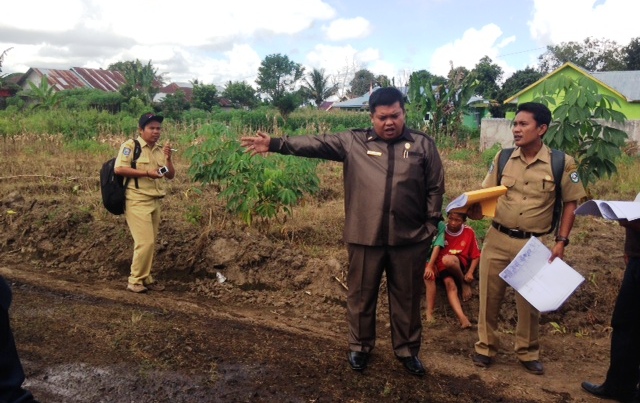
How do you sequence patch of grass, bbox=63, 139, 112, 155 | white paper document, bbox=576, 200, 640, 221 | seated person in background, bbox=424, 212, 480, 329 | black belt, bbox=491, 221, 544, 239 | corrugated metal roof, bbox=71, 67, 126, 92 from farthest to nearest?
corrugated metal roof, bbox=71, 67, 126, 92, patch of grass, bbox=63, 139, 112, 155, seated person in background, bbox=424, 212, 480, 329, black belt, bbox=491, 221, 544, 239, white paper document, bbox=576, 200, 640, 221

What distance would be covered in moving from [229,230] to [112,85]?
159ft

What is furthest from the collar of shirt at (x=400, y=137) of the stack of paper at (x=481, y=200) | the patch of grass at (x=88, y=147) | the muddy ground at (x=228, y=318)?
Answer: the patch of grass at (x=88, y=147)

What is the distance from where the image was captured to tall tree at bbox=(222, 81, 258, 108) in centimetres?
4241

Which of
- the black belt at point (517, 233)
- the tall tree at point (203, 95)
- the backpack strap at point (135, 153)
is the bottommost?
the black belt at point (517, 233)

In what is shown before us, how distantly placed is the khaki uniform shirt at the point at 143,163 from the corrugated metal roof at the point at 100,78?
46007 millimetres

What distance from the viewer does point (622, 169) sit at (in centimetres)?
1093

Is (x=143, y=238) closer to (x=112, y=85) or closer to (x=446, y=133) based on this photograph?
(x=446, y=133)

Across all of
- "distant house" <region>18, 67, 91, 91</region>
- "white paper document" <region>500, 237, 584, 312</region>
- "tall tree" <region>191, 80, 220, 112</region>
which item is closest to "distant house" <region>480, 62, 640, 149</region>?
"white paper document" <region>500, 237, 584, 312</region>

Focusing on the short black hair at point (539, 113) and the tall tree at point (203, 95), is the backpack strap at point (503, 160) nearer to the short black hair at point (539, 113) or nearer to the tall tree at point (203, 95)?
→ the short black hair at point (539, 113)

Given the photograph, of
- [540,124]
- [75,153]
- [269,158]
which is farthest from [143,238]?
[75,153]

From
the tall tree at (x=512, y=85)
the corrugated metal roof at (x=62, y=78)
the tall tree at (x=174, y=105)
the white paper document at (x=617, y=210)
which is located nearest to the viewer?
the white paper document at (x=617, y=210)

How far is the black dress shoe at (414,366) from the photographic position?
395 cm

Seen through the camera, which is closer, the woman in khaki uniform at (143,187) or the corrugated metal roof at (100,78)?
the woman in khaki uniform at (143,187)

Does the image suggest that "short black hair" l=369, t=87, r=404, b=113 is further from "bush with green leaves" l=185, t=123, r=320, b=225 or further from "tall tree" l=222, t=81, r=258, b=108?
"tall tree" l=222, t=81, r=258, b=108
